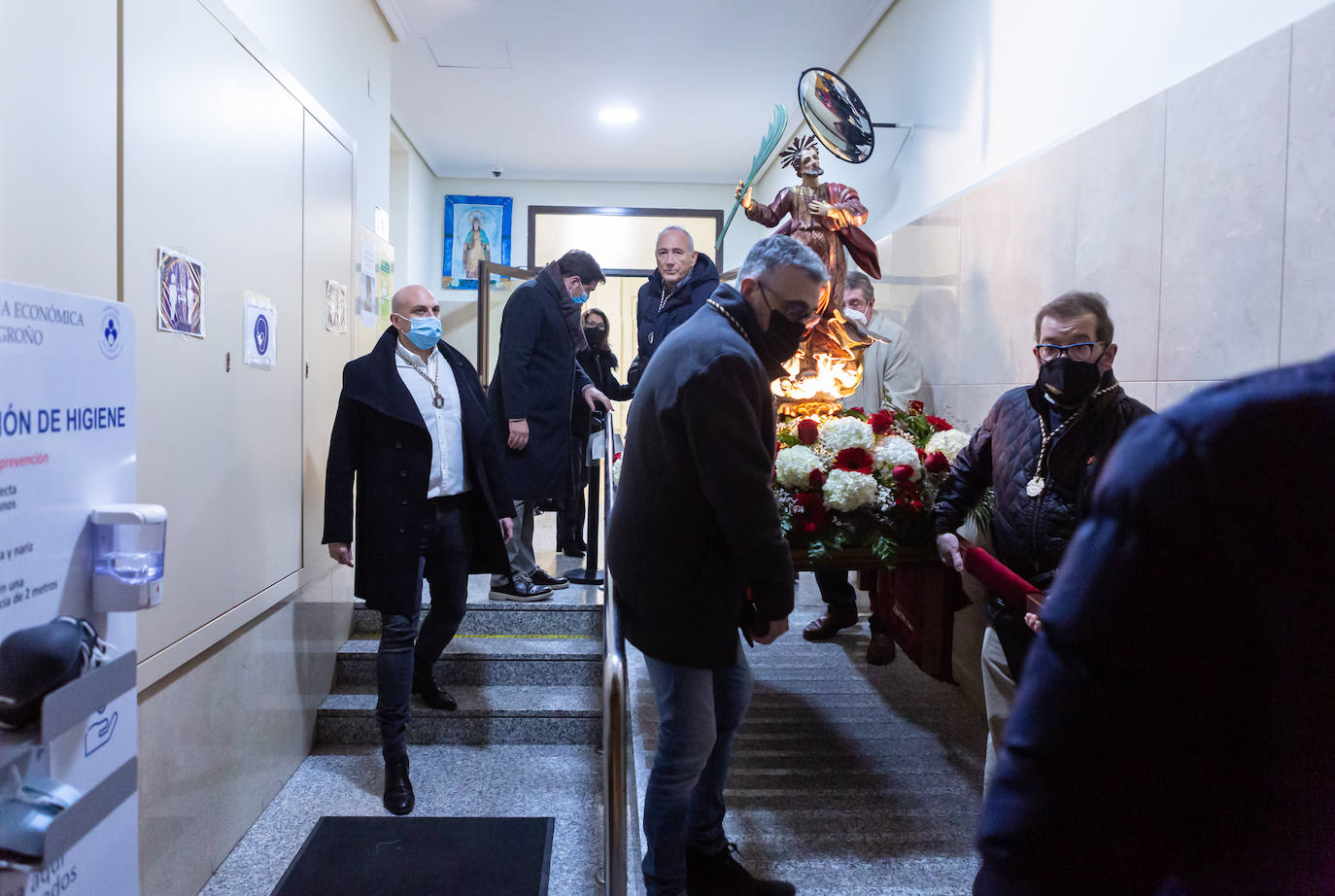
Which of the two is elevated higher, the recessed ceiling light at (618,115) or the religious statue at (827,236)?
the recessed ceiling light at (618,115)

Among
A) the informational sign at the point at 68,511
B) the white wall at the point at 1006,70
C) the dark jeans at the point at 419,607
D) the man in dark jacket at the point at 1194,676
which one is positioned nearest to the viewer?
the man in dark jacket at the point at 1194,676

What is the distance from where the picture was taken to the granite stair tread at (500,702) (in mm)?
3529

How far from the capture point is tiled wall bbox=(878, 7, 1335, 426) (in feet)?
6.48

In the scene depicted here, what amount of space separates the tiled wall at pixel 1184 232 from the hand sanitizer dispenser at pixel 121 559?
7.48 ft

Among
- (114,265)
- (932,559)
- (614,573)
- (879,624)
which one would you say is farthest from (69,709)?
(879,624)

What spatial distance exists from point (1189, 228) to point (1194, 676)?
2318mm

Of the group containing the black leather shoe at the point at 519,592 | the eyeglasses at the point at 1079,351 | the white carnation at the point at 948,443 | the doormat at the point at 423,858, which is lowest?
the doormat at the point at 423,858

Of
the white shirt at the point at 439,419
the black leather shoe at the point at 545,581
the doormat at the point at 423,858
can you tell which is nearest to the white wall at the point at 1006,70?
the white shirt at the point at 439,419

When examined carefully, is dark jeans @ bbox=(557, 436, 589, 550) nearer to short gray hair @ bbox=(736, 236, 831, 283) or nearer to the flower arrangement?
the flower arrangement

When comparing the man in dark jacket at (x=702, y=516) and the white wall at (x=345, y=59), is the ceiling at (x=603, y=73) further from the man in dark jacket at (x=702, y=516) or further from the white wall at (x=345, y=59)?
the man in dark jacket at (x=702, y=516)

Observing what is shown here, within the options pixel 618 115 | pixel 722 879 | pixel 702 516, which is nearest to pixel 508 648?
pixel 722 879

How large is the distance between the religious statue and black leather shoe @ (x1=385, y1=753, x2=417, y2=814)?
206 cm

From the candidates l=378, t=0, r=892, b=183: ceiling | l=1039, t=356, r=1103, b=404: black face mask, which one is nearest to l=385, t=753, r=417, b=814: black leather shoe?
l=1039, t=356, r=1103, b=404: black face mask

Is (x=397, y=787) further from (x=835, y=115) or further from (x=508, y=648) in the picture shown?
(x=835, y=115)
